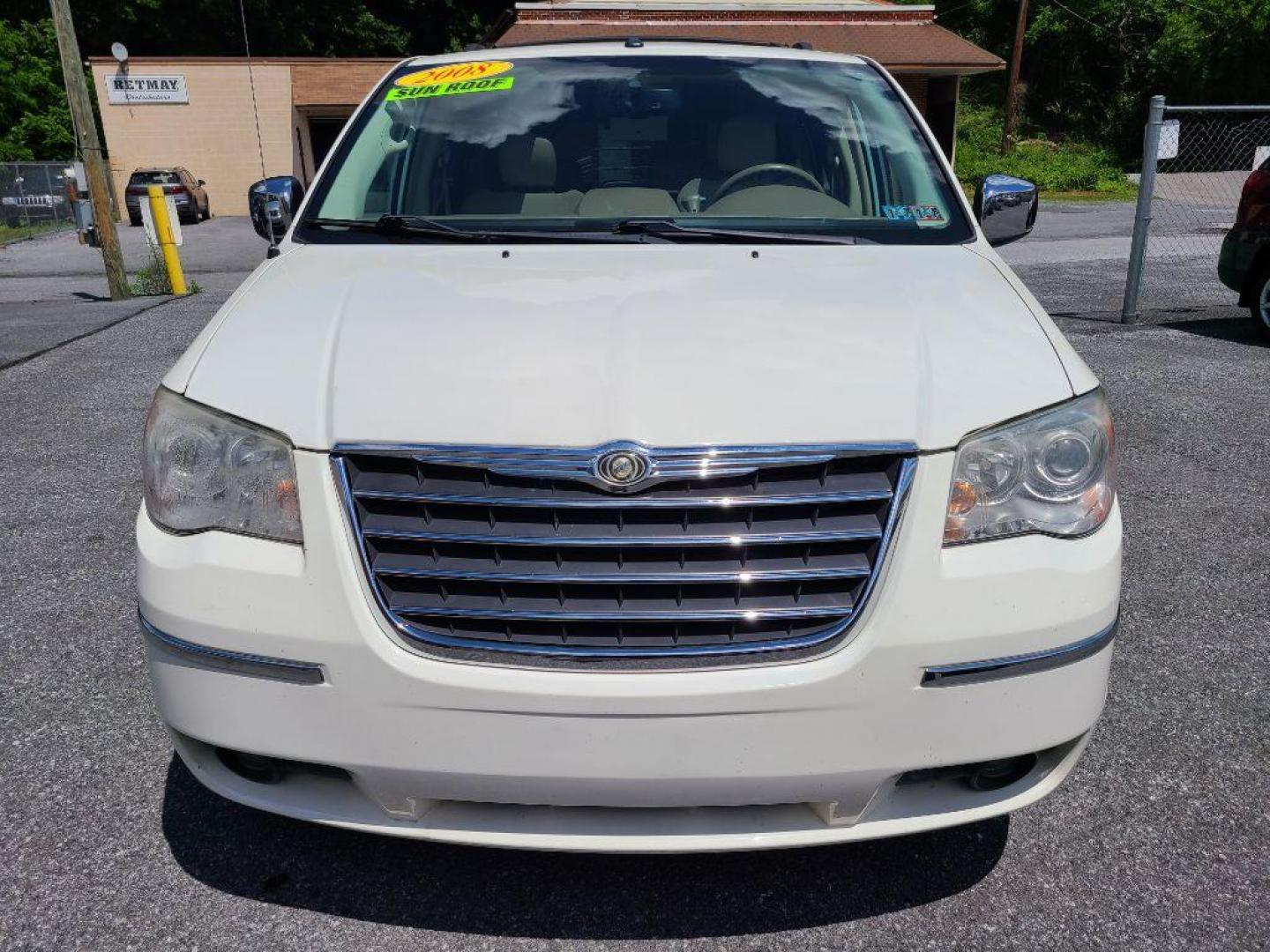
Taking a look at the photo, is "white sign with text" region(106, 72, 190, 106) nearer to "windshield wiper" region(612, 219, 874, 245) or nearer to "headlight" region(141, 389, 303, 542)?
"windshield wiper" region(612, 219, 874, 245)

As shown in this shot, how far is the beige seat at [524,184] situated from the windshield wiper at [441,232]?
0.90ft

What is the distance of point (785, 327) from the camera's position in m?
2.29

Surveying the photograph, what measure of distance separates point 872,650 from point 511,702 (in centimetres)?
64

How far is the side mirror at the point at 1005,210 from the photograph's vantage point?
11.8 feet

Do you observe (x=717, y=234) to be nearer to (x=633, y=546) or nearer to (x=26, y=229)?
(x=633, y=546)

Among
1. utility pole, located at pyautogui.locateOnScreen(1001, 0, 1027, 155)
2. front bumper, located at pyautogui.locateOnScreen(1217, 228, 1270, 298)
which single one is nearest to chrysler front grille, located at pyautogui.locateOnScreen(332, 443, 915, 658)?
front bumper, located at pyautogui.locateOnScreen(1217, 228, 1270, 298)

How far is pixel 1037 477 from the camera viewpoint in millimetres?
2129

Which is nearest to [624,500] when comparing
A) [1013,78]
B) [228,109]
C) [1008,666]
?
[1008,666]

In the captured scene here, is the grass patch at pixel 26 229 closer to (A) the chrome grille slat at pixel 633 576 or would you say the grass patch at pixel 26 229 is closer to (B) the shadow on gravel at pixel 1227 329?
(B) the shadow on gravel at pixel 1227 329

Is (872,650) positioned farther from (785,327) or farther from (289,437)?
(289,437)

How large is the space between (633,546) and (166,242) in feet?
43.3

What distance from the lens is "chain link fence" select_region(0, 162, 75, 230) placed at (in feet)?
87.1

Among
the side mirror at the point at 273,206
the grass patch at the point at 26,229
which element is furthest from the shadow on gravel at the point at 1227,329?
the grass patch at the point at 26,229

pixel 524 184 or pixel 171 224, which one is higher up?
pixel 524 184
